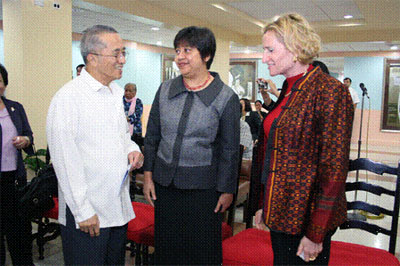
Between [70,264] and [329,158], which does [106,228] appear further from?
[329,158]

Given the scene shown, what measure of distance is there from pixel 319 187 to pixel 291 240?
0.75 feet

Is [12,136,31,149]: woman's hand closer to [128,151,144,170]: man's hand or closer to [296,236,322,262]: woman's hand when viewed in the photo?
[128,151,144,170]: man's hand

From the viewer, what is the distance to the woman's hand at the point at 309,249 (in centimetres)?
124

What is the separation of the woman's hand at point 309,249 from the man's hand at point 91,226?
80cm

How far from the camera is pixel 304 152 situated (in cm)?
124

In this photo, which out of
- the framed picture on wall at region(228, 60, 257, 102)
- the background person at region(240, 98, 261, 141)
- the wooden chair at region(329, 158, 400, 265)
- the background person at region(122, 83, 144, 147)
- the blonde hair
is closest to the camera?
the blonde hair

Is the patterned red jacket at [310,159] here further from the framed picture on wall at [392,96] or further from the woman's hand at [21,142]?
the framed picture on wall at [392,96]

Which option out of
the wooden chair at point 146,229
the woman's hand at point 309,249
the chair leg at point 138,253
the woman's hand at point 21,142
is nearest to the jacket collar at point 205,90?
the wooden chair at point 146,229

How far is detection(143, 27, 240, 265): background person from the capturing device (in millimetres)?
1709

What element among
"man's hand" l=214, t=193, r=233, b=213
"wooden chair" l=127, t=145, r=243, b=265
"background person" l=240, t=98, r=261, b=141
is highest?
"background person" l=240, t=98, r=261, b=141

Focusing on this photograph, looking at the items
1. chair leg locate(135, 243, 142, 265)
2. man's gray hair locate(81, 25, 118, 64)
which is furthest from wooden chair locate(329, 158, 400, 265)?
man's gray hair locate(81, 25, 118, 64)

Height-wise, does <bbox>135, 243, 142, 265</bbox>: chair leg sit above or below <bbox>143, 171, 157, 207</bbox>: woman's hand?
below

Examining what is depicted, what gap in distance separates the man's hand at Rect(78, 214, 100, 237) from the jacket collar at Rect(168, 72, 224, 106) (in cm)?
66

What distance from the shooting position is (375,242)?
3613 mm
